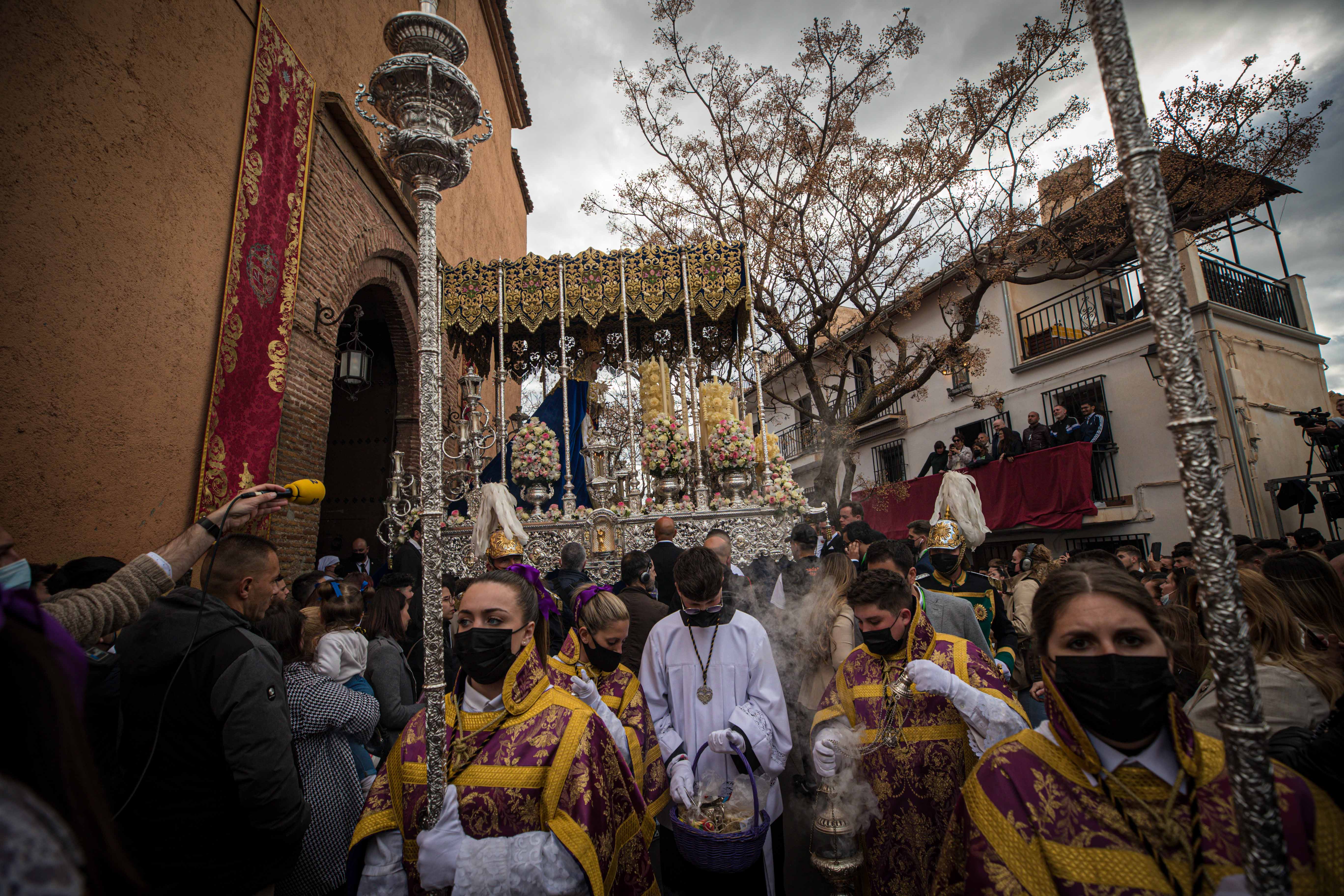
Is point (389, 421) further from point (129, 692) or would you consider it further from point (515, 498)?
point (129, 692)

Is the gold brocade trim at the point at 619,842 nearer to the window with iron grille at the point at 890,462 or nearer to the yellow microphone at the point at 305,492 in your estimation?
the yellow microphone at the point at 305,492

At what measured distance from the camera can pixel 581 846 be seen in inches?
76.3

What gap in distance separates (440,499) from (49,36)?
4.82 meters

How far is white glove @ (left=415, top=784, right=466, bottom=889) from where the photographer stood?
1.85 meters

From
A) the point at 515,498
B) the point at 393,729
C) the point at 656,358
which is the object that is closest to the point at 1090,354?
the point at 656,358

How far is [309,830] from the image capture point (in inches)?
108

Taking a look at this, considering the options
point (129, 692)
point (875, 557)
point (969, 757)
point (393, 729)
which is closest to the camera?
point (129, 692)

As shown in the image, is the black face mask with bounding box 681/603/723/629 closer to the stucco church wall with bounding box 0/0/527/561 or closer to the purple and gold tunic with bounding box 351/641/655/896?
the purple and gold tunic with bounding box 351/641/655/896

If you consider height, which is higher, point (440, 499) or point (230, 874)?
point (440, 499)

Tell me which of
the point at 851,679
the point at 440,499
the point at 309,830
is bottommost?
the point at 309,830

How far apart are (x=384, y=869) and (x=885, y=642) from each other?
2.03m

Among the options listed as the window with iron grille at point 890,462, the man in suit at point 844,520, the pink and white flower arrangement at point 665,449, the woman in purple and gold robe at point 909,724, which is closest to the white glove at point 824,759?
the woman in purple and gold robe at point 909,724

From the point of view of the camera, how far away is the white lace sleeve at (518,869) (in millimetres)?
1839

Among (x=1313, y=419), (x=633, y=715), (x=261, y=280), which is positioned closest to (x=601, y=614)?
(x=633, y=715)
